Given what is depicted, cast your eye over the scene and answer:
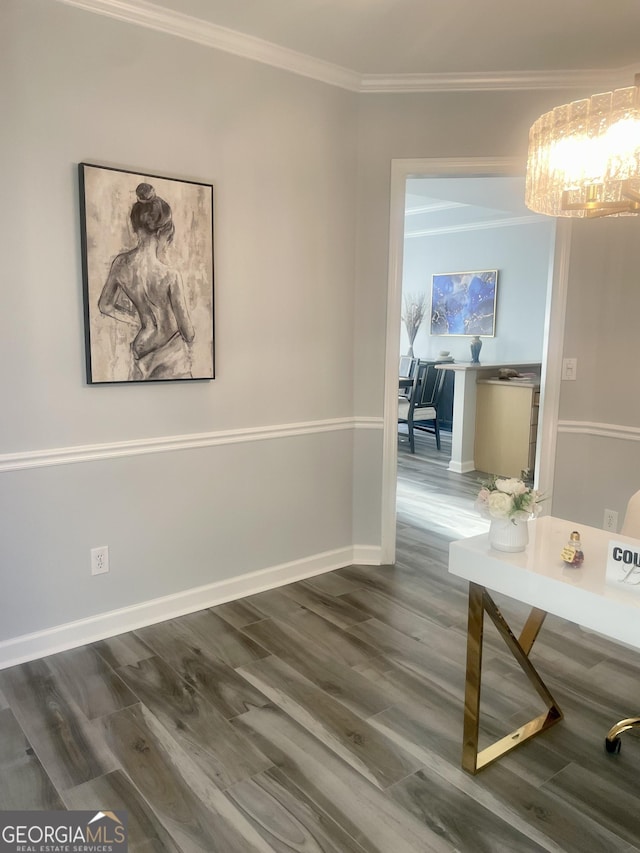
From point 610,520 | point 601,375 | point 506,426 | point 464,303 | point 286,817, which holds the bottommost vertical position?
point 286,817

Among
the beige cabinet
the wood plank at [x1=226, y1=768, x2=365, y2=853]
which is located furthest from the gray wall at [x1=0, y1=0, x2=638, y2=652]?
the beige cabinet

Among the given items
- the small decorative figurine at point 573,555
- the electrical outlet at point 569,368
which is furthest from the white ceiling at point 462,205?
the small decorative figurine at point 573,555

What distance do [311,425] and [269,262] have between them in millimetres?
889

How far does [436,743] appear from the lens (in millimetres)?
2189

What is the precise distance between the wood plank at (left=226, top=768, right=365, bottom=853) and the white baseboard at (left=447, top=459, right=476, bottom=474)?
4.49 meters

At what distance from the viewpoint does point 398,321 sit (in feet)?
11.6

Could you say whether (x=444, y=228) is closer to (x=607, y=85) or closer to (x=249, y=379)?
(x=607, y=85)

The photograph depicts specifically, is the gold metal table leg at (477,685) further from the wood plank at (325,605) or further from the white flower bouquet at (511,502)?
the wood plank at (325,605)

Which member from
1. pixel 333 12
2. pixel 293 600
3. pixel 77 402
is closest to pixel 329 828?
pixel 293 600

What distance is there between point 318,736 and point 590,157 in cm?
204

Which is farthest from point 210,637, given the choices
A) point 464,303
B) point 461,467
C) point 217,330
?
point 464,303

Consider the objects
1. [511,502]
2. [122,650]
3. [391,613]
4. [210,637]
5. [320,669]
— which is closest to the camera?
[511,502]

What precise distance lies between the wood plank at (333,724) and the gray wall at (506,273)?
533 cm

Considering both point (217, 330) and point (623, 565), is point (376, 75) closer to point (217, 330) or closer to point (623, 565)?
point (217, 330)
